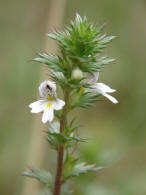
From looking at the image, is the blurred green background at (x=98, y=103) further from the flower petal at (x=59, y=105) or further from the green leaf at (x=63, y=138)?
the flower petal at (x=59, y=105)

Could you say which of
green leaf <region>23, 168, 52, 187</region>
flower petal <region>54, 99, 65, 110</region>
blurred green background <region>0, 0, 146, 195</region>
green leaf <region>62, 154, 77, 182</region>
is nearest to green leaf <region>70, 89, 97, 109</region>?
flower petal <region>54, 99, 65, 110</region>

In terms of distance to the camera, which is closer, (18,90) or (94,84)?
(94,84)

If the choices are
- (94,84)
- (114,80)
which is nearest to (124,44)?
(114,80)

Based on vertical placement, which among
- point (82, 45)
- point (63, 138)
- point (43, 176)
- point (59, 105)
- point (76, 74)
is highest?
point (82, 45)

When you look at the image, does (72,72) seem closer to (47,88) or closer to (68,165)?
(47,88)

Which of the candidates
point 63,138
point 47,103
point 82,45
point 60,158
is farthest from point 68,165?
point 82,45

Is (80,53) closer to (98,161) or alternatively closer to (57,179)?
(57,179)
